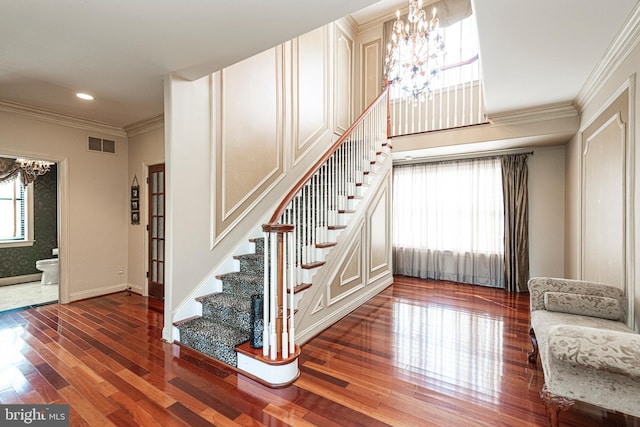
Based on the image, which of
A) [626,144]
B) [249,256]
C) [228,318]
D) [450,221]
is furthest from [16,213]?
[626,144]

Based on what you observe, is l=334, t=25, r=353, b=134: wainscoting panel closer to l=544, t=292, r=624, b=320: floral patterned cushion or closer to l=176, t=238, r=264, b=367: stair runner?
l=176, t=238, r=264, b=367: stair runner

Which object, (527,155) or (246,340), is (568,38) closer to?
(527,155)

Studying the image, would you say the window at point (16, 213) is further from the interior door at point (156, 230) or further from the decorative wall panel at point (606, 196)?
the decorative wall panel at point (606, 196)

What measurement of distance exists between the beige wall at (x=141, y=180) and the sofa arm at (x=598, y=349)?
4901 millimetres

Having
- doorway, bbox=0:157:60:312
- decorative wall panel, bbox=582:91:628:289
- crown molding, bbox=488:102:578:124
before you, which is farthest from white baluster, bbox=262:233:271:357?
doorway, bbox=0:157:60:312

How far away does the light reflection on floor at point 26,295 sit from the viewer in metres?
4.19

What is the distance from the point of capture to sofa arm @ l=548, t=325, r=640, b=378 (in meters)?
1.46

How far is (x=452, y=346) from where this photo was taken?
289 cm

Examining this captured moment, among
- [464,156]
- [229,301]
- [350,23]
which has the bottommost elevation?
[229,301]

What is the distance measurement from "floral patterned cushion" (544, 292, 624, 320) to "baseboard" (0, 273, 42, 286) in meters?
8.44

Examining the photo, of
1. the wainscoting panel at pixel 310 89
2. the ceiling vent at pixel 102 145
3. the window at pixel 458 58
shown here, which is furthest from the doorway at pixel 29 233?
the window at pixel 458 58

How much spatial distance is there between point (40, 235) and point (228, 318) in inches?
231

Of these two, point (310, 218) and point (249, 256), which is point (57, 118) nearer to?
point (249, 256)

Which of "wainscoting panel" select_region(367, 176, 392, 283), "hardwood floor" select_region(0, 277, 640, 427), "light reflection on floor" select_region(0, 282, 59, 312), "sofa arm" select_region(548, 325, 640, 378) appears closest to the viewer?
"sofa arm" select_region(548, 325, 640, 378)
